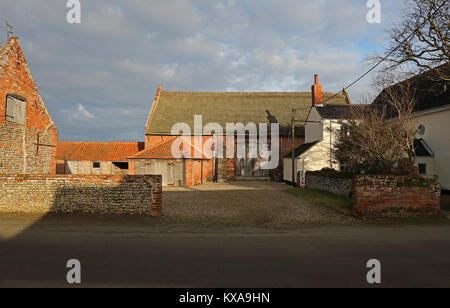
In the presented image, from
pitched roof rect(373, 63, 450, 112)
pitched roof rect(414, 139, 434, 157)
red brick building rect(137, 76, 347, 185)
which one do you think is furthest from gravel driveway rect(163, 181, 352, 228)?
red brick building rect(137, 76, 347, 185)

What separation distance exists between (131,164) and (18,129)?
363 inches

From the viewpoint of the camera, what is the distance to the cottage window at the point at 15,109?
1451cm

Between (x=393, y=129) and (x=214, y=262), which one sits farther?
(x=393, y=129)

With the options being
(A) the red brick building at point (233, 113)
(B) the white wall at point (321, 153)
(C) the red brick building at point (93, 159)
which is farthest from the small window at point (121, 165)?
(B) the white wall at point (321, 153)

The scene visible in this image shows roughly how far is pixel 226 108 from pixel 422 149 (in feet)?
69.0

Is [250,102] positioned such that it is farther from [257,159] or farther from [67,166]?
[67,166]

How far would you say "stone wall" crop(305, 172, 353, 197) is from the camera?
1458cm

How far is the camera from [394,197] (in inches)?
379

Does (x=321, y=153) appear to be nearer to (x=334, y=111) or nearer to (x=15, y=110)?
(x=334, y=111)

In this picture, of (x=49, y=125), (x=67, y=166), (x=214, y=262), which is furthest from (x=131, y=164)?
(x=214, y=262)

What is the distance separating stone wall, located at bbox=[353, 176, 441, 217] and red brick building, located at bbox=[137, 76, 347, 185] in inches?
727

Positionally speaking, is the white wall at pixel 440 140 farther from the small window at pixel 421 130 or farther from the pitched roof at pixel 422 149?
the small window at pixel 421 130

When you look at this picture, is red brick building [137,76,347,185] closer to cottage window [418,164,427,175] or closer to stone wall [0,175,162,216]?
cottage window [418,164,427,175]

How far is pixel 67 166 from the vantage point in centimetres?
3102
